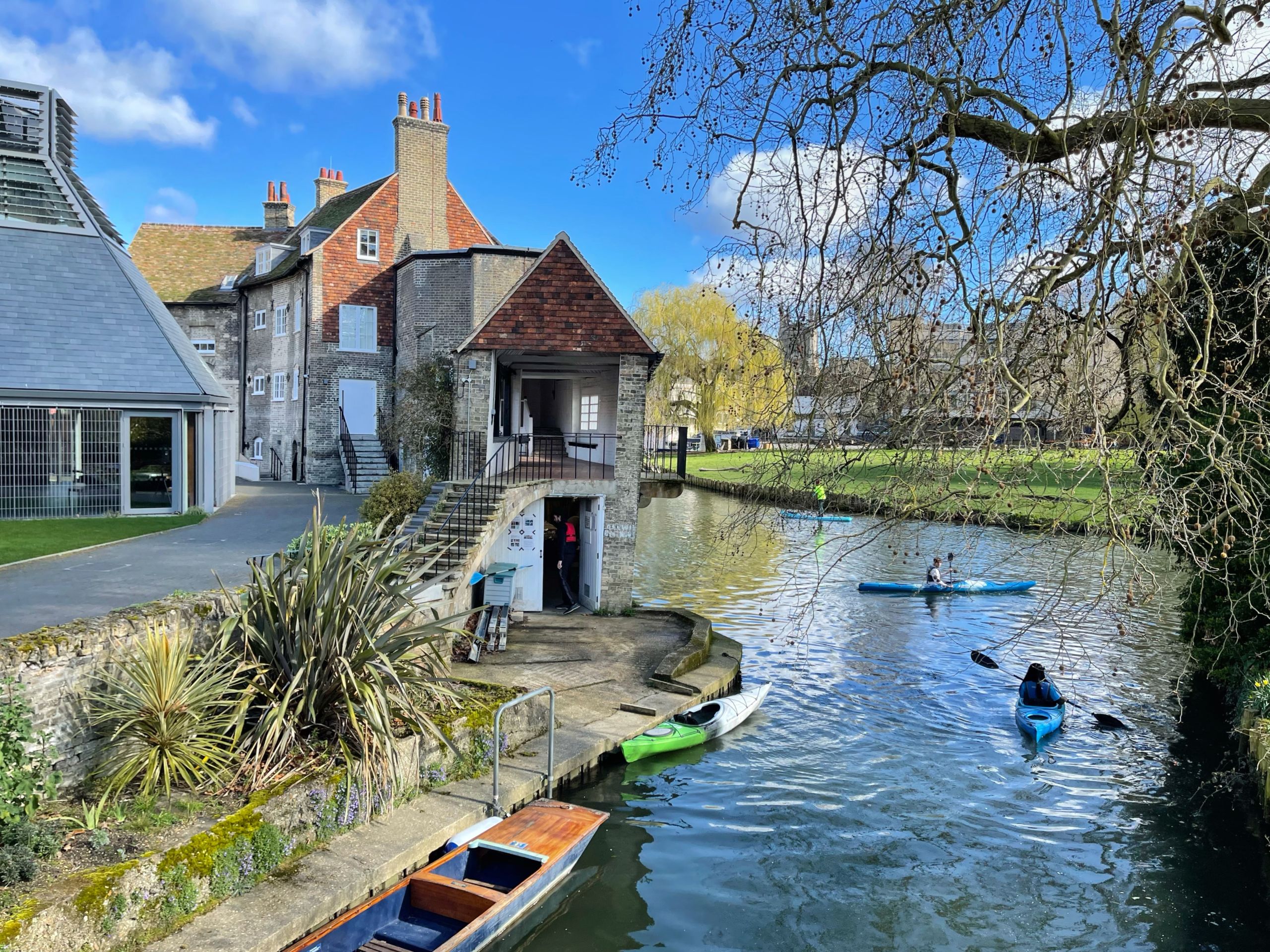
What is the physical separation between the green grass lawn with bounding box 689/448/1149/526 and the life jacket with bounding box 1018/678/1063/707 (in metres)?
8.72

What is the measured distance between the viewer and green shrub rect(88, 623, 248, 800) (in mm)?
7590

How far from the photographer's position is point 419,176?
33844 millimetres

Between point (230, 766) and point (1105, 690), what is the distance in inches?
570

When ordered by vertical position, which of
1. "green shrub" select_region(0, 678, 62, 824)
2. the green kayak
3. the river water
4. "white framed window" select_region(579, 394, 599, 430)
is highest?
"white framed window" select_region(579, 394, 599, 430)

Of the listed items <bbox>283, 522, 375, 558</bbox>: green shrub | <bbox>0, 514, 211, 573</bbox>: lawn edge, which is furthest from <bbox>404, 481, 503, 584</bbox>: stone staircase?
<bbox>0, 514, 211, 573</bbox>: lawn edge

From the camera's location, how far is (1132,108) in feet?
15.8

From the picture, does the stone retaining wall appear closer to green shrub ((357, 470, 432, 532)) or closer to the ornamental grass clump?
the ornamental grass clump

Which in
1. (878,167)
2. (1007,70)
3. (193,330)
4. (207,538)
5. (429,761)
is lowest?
(429,761)

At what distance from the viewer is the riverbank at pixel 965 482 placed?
4.95 metres

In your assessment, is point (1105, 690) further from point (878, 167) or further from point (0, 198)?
point (0, 198)

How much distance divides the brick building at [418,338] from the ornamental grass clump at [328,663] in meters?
6.34

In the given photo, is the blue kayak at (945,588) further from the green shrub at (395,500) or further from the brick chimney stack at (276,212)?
the brick chimney stack at (276,212)

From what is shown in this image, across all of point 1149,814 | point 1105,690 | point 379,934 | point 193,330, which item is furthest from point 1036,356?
point 193,330

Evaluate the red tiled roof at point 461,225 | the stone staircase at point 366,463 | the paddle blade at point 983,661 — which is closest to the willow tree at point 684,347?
the red tiled roof at point 461,225
